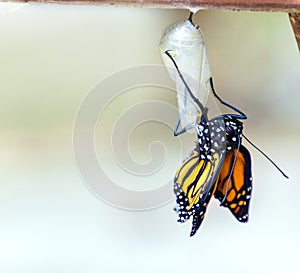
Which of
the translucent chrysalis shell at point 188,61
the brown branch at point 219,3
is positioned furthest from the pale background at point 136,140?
the brown branch at point 219,3

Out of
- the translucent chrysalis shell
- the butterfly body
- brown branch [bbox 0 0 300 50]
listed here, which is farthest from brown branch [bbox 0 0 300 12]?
the butterfly body

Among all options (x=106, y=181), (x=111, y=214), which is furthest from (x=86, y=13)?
(x=111, y=214)

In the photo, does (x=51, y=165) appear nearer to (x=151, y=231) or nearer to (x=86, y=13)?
(x=151, y=231)

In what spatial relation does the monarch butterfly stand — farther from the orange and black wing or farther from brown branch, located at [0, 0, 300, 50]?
brown branch, located at [0, 0, 300, 50]

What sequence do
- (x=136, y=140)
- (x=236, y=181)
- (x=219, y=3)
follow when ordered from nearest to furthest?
(x=219, y=3)
(x=236, y=181)
(x=136, y=140)

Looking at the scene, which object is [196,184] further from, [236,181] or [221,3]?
[221,3]

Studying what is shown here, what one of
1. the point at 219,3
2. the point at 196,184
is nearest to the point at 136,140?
the point at 196,184
